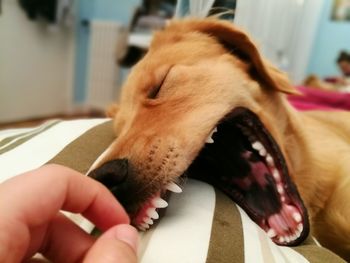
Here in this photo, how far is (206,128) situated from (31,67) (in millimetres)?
4051

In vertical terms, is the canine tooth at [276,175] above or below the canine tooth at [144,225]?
above

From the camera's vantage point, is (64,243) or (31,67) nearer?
(64,243)

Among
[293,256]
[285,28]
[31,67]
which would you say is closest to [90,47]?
[31,67]

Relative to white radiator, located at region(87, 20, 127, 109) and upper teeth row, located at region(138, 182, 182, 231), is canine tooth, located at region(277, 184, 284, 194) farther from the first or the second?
white radiator, located at region(87, 20, 127, 109)

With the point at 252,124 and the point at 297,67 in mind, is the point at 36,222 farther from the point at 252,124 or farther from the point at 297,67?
the point at 297,67

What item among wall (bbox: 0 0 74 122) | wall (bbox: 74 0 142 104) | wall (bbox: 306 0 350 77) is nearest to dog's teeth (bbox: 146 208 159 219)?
wall (bbox: 0 0 74 122)

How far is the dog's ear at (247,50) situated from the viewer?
1068 millimetres

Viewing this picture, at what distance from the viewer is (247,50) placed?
1086 mm

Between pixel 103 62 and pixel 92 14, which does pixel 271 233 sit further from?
pixel 92 14

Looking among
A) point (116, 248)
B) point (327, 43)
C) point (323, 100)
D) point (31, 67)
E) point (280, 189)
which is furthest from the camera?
point (327, 43)

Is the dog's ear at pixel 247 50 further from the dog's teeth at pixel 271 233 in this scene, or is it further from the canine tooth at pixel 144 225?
the canine tooth at pixel 144 225

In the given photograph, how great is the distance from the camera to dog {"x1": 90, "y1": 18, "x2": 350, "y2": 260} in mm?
775

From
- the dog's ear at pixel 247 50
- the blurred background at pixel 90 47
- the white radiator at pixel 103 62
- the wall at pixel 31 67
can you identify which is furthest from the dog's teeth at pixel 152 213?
the white radiator at pixel 103 62

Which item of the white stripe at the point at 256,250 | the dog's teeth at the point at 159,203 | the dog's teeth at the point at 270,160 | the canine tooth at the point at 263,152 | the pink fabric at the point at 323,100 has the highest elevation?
the canine tooth at the point at 263,152
